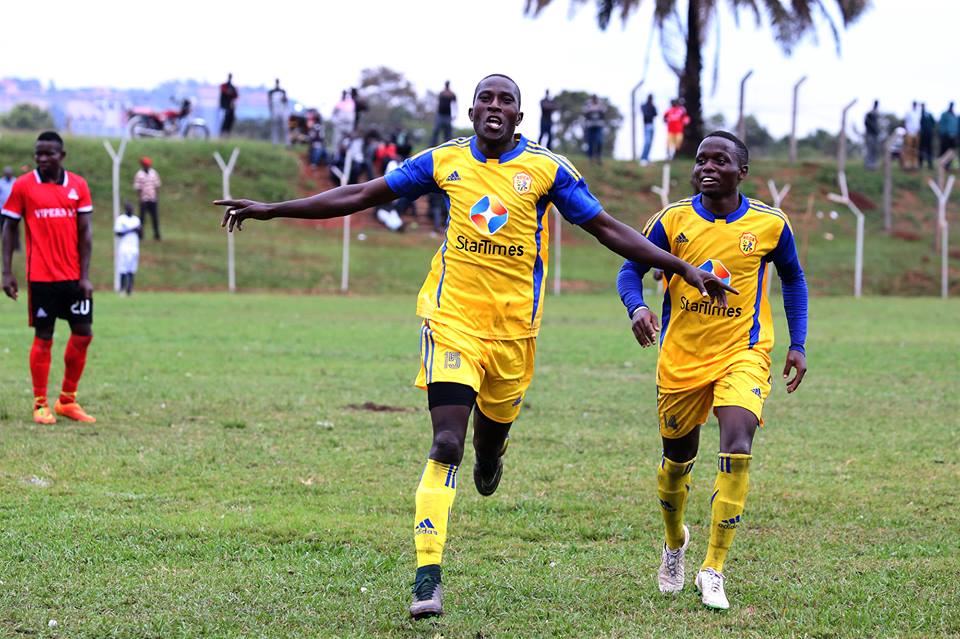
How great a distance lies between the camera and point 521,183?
617 cm

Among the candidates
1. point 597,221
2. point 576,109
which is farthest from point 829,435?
point 576,109

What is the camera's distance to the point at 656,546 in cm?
708

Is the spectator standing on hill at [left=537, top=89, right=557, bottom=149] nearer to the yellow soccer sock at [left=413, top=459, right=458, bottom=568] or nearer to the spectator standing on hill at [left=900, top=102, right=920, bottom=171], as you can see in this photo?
the spectator standing on hill at [left=900, top=102, right=920, bottom=171]

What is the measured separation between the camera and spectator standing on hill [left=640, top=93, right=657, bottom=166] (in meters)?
44.8

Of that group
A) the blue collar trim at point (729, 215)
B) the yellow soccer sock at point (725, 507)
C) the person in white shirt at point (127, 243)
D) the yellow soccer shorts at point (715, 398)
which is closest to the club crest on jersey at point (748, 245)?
the blue collar trim at point (729, 215)

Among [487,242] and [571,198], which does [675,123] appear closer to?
[571,198]

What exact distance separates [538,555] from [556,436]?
4.19 meters

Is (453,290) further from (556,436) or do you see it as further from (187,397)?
(187,397)

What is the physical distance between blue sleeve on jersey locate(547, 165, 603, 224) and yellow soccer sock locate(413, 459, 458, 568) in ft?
4.65

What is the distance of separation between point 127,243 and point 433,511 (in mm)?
24951

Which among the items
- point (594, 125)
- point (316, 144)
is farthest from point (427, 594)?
point (316, 144)

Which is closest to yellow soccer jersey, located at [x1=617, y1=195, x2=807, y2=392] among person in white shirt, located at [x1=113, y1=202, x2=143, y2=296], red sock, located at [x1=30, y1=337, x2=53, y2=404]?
red sock, located at [x1=30, y1=337, x2=53, y2=404]

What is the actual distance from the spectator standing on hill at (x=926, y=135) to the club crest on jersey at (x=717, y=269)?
146ft

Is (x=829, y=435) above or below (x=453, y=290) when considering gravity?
below
